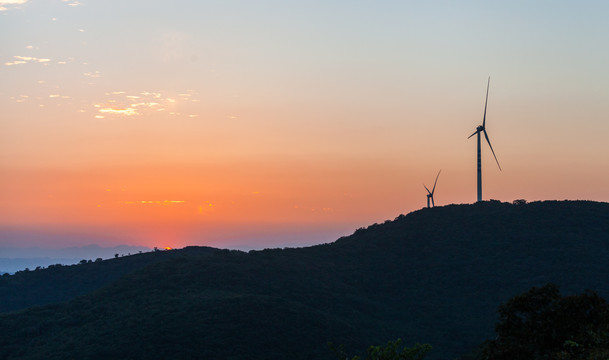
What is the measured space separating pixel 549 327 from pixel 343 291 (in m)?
85.8

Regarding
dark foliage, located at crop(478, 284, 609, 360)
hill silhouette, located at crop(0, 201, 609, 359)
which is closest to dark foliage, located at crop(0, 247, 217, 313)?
hill silhouette, located at crop(0, 201, 609, 359)

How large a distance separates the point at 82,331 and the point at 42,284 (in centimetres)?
6206

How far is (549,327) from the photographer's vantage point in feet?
110

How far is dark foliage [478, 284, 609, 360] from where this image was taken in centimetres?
3183

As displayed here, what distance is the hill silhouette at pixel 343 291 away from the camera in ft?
284

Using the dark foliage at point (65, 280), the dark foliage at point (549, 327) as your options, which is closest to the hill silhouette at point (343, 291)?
the dark foliage at point (65, 280)

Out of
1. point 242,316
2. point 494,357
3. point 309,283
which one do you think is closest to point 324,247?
point 309,283

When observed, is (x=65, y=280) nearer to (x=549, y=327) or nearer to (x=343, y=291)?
(x=343, y=291)

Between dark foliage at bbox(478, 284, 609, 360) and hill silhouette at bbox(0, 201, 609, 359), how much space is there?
168 ft

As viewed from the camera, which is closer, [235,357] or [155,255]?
[235,357]

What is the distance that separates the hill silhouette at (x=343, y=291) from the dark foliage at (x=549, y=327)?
5120 centimetres

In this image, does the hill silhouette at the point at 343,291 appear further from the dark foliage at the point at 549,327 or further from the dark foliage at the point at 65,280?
the dark foliage at the point at 549,327

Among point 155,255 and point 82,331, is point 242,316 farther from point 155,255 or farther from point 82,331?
point 155,255

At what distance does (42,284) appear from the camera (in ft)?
484
